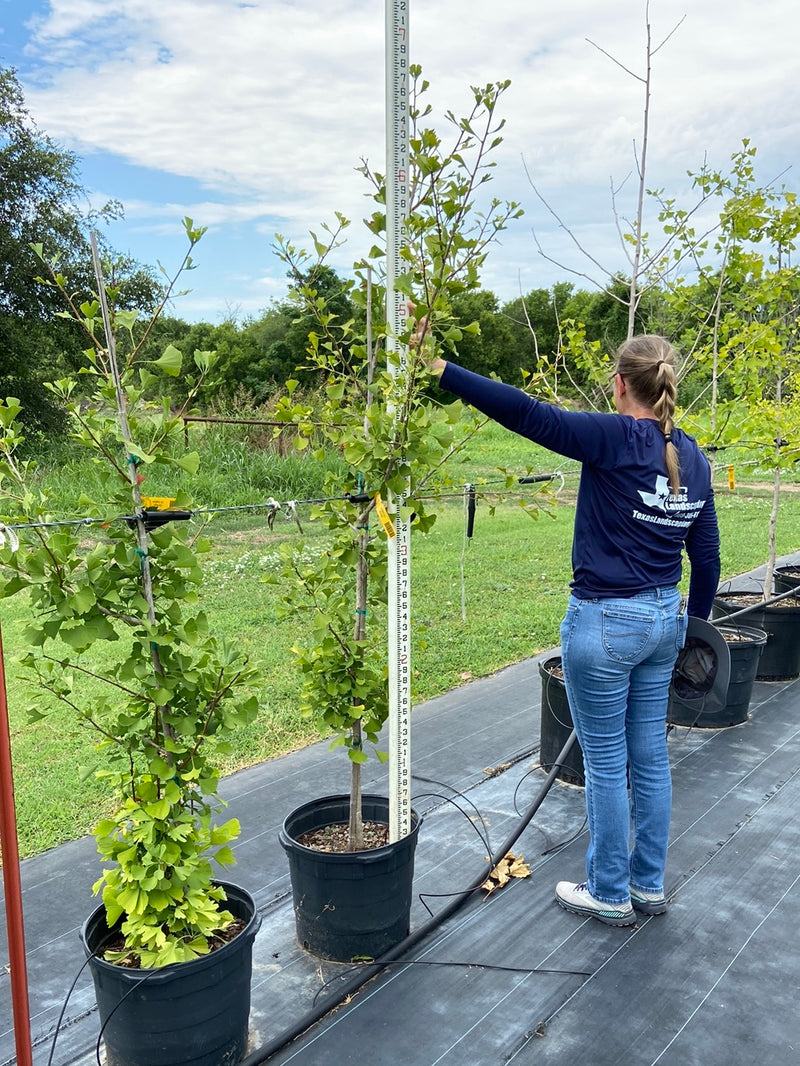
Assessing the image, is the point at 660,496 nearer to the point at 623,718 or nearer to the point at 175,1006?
the point at 623,718

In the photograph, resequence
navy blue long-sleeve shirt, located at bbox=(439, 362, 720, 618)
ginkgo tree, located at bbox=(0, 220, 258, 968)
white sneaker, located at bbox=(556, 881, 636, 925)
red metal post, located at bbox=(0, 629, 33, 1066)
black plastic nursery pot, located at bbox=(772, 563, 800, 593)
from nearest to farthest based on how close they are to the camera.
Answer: red metal post, located at bbox=(0, 629, 33, 1066) → ginkgo tree, located at bbox=(0, 220, 258, 968) → navy blue long-sleeve shirt, located at bbox=(439, 362, 720, 618) → white sneaker, located at bbox=(556, 881, 636, 925) → black plastic nursery pot, located at bbox=(772, 563, 800, 593)

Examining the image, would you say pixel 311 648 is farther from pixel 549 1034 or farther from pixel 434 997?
pixel 549 1034

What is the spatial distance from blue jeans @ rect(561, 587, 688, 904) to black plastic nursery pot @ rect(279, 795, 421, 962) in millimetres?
631

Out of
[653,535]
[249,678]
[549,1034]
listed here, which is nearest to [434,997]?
[549,1034]

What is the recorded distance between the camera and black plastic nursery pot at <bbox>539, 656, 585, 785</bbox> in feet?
12.1

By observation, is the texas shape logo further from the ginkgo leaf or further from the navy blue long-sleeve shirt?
the ginkgo leaf

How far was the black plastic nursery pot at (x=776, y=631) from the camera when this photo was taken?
5.00 m

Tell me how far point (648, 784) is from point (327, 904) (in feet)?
3.65

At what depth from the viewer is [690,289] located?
16.0 feet

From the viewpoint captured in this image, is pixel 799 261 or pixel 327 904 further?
pixel 799 261

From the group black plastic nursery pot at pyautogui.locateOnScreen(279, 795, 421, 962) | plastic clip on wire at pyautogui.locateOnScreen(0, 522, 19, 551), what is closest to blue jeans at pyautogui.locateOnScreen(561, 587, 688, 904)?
black plastic nursery pot at pyautogui.locateOnScreen(279, 795, 421, 962)

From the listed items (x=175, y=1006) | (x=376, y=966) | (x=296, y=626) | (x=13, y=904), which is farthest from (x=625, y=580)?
(x=296, y=626)

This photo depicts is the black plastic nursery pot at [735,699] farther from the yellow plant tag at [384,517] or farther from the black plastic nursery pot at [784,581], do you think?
the yellow plant tag at [384,517]

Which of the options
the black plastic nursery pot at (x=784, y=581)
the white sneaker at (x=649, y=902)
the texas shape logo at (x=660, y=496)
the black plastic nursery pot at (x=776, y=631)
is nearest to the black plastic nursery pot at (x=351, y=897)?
the white sneaker at (x=649, y=902)
